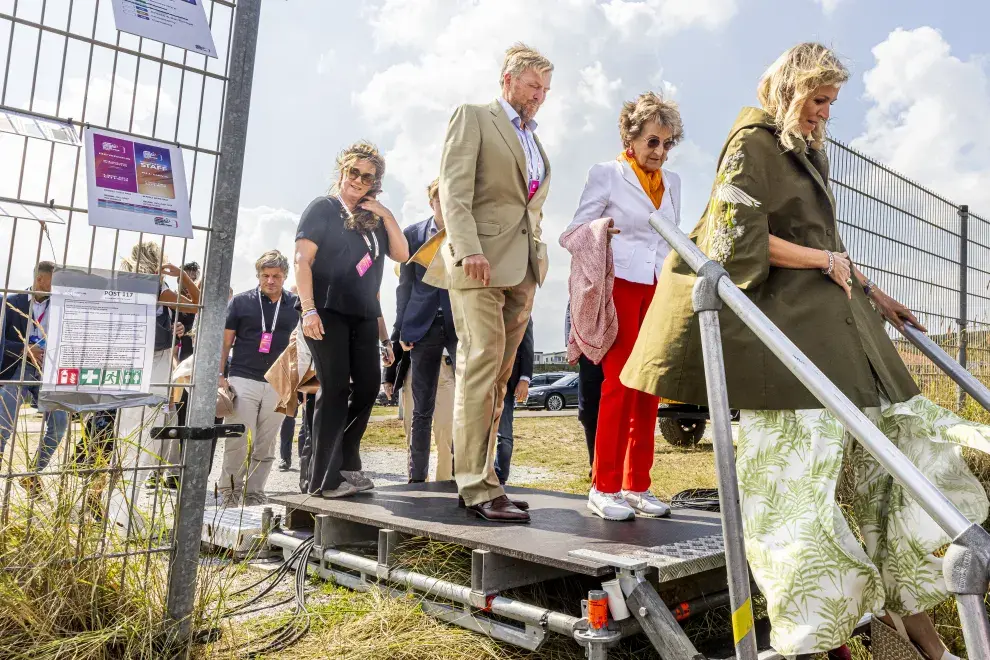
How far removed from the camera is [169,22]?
242 centimetres

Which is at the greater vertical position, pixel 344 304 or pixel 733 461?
pixel 344 304

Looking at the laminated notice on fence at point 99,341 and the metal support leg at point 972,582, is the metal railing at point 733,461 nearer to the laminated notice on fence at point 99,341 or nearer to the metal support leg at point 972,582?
the metal support leg at point 972,582

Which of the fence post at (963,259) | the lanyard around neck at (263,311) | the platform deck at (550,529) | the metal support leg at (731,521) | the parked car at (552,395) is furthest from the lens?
the parked car at (552,395)

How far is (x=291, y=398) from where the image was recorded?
495 cm

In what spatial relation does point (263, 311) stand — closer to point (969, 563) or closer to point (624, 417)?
point (624, 417)

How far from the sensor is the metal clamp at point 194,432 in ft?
7.89

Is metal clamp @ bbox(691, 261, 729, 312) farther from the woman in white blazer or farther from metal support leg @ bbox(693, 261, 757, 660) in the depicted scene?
the woman in white blazer

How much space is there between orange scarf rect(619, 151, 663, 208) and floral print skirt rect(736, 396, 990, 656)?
1.73 m

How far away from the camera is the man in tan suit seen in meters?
3.37

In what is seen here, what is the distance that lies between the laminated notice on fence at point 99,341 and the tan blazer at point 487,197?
1.37 m


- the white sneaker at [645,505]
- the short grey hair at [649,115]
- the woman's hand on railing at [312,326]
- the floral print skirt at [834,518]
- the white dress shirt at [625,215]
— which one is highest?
the short grey hair at [649,115]

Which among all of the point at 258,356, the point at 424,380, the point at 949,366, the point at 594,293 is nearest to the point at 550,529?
the point at 594,293

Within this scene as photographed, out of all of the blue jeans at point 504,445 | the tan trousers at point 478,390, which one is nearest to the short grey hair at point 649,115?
the tan trousers at point 478,390

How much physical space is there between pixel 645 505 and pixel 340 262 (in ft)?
6.62
